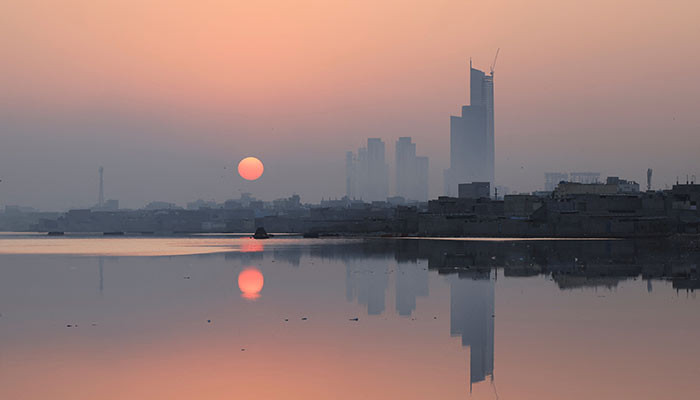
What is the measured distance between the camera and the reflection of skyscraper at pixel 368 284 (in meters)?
33.0

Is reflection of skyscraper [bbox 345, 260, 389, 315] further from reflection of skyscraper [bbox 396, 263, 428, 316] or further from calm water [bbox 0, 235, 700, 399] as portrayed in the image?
reflection of skyscraper [bbox 396, 263, 428, 316]

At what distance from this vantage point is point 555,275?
44.9 metres

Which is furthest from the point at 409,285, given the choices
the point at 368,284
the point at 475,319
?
the point at 475,319

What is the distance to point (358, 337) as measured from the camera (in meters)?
24.0

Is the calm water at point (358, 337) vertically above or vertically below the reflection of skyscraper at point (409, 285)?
below

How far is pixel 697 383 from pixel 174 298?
23.7 meters

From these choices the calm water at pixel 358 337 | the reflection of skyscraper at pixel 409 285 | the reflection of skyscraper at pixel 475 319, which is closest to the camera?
the calm water at pixel 358 337

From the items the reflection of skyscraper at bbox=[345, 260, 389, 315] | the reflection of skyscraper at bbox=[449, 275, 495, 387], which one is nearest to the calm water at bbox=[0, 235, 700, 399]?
the reflection of skyscraper at bbox=[449, 275, 495, 387]

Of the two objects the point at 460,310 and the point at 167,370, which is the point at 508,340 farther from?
the point at 167,370

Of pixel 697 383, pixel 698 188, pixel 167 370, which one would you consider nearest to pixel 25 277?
pixel 167 370

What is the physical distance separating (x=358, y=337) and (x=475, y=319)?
5133 mm

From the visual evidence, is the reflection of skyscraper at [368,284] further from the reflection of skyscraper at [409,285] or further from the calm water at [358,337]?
the reflection of skyscraper at [409,285]

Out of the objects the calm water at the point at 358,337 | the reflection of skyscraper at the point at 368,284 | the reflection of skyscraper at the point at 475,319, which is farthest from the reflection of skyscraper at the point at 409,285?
the reflection of skyscraper at the point at 475,319

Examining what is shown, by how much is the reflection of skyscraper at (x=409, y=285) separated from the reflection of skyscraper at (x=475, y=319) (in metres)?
1.48
